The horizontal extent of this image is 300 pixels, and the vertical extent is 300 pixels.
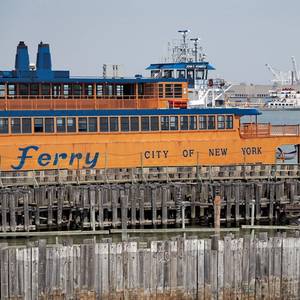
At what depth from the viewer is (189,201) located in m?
37.2

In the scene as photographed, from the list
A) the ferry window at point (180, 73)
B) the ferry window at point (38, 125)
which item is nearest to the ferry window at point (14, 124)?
the ferry window at point (38, 125)

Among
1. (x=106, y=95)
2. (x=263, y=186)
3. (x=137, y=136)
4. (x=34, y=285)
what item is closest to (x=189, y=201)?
(x=263, y=186)

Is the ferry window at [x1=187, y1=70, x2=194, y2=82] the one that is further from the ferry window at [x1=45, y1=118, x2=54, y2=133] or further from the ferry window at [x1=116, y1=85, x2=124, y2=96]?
the ferry window at [x1=45, y1=118, x2=54, y2=133]

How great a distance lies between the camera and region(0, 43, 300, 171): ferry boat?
42.9m

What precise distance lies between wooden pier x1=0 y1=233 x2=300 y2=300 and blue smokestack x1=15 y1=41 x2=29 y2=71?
26.2 m

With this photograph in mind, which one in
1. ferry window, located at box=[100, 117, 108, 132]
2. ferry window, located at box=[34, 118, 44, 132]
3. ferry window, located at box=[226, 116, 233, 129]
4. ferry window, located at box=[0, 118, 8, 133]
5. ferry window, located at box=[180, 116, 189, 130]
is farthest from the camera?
ferry window, located at box=[226, 116, 233, 129]

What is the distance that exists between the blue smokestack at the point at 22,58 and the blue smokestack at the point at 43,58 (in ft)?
2.54

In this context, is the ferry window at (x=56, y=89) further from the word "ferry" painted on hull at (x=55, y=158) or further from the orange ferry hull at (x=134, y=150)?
the word "ferry" painted on hull at (x=55, y=158)

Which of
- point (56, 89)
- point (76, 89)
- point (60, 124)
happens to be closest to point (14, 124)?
point (60, 124)

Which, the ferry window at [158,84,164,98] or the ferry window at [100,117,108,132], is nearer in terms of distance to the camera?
the ferry window at [100,117,108,132]

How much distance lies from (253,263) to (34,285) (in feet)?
22.4

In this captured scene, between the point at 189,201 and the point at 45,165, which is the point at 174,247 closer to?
the point at 189,201

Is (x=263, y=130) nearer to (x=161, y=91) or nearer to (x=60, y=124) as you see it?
(x=161, y=91)

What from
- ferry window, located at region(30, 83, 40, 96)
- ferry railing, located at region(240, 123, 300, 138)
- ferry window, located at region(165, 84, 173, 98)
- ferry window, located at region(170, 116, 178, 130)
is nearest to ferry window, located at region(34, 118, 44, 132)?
ferry window, located at region(30, 83, 40, 96)
